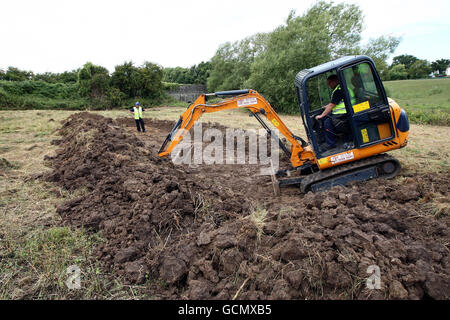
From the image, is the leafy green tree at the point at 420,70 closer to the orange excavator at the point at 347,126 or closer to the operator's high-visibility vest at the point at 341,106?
the orange excavator at the point at 347,126

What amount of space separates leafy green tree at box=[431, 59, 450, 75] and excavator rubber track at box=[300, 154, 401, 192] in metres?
77.2

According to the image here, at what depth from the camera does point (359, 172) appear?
16.2 ft

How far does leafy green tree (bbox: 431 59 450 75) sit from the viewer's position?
6283 cm

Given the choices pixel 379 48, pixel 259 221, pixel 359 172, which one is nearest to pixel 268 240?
pixel 259 221

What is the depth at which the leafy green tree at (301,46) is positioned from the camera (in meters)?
18.2

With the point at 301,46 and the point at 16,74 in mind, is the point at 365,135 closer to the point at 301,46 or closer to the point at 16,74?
the point at 301,46

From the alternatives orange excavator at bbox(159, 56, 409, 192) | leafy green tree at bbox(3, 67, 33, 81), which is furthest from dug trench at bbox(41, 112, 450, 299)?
leafy green tree at bbox(3, 67, 33, 81)

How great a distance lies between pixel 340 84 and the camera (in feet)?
14.9

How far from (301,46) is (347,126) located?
50.7ft

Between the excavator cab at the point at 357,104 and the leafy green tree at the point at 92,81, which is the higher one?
the leafy green tree at the point at 92,81

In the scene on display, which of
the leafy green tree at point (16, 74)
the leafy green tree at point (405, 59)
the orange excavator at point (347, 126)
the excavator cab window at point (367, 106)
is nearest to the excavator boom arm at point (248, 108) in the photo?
the orange excavator at point (347, 126)

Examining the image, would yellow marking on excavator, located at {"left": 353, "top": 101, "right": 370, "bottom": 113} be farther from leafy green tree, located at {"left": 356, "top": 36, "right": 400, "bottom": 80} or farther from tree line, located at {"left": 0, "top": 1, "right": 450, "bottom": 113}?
leafy green tree, located at {"left": 356, "top": 36, "right": 400, "bottom": 80}

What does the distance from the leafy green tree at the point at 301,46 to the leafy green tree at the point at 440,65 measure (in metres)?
58.7
